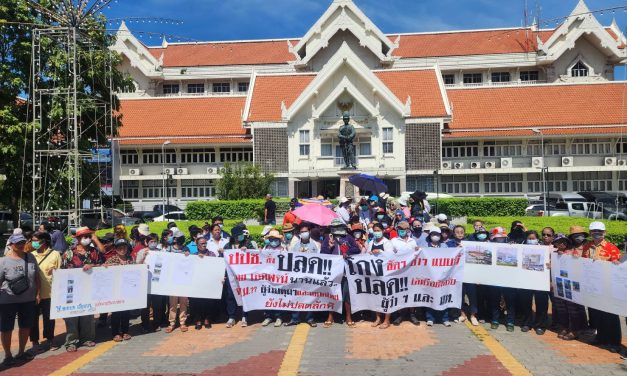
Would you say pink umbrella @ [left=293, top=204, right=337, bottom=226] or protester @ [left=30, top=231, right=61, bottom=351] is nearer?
protester @ [left=30, top=231, right=61, bottom=351]

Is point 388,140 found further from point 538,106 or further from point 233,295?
point 233,295

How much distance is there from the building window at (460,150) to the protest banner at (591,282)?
30029 mm

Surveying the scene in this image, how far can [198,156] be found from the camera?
133ft

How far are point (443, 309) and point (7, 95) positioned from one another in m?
18.8

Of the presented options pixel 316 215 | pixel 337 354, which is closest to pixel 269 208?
pixel 316 215

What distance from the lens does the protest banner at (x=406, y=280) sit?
9.98 metres

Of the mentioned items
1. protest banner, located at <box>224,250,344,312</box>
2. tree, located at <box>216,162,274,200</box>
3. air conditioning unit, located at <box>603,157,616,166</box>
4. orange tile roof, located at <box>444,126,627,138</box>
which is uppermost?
orange tile roof, located at <box>444,126,627,138</box>

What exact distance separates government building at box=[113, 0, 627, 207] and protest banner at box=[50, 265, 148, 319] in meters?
23.7

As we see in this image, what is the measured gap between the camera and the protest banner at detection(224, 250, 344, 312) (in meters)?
10.0

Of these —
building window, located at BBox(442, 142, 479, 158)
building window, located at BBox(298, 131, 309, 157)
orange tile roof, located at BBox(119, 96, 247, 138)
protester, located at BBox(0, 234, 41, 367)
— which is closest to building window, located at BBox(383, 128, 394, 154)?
building window, located at BBox(298, 131, 309, 157)

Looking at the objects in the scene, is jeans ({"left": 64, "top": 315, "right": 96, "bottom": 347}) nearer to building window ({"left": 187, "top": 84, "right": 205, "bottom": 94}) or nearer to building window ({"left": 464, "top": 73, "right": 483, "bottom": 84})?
building window ({"left": 187, "top": 84, "right": 205, "bottom": 94})

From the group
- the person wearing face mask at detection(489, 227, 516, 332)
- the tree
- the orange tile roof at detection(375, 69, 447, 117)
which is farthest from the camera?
the orange tile roof at detection(375, 69, 447, 117)

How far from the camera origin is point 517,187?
39.3m

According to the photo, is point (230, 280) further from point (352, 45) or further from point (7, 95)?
point (352, 45)
